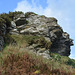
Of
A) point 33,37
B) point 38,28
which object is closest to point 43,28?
point 38,28

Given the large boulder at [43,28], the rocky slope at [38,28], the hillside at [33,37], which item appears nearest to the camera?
the hillside at [33,37]

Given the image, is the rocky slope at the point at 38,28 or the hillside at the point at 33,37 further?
the rocky slope at the point at 38,28

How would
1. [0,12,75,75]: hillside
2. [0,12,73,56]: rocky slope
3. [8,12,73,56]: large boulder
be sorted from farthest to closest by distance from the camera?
[8,12,73,56]: large boulder
[0,12,73,56]: rocky slope
[0,12,75,75]: hillside

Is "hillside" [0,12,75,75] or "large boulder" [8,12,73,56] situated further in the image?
"large boulder" [8,12,73,56]

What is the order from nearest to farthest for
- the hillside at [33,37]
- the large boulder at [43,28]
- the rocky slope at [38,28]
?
the hillside at [33,37] < the rocky slope at [38,28] < the large boulder at [43,28]

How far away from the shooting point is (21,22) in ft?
68.6

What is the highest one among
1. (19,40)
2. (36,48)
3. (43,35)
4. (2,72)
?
(43,35)

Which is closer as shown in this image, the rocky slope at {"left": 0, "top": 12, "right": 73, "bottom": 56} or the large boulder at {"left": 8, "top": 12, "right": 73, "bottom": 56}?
the rocky slope at {"left": 0, "top": 12, "right": 73, "bottom": 56}

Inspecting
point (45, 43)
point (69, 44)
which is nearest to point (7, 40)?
point (45, 43)

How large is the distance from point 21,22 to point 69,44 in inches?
503

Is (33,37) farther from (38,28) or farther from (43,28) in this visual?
(43,28)

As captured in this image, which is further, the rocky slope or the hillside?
the rocky slope

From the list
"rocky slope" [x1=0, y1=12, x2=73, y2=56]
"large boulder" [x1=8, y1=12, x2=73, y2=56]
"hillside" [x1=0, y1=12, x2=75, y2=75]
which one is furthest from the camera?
"large boulder" [x1=8, y1=12, x2=73, y2=56]

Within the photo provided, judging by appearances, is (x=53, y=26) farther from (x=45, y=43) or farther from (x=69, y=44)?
(x=69, y=44)
